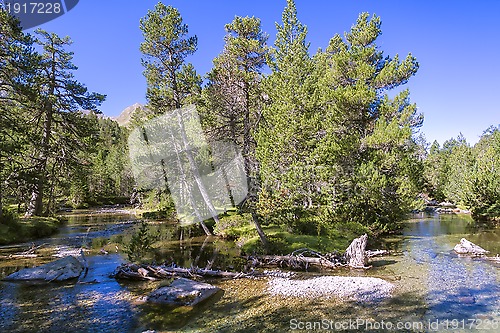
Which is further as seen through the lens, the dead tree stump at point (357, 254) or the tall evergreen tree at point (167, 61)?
the tall evergreen tree at point (167, 61)

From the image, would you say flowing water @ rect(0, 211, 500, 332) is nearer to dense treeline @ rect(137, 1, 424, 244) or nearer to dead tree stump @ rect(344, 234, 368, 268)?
dead tree stump @ rect(344, 234, 368, 268)

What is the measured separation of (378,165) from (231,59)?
626 inches

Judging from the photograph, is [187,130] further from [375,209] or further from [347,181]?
[375,209]

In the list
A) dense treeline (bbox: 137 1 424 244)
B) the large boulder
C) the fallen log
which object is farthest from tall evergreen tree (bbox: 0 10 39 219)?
the fallen log

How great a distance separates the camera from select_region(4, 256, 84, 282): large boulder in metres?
15.1

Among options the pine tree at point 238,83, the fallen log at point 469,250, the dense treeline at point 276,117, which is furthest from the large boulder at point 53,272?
the fallen log at point 469,250

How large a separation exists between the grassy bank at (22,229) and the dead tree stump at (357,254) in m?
23.4

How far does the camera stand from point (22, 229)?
2655cm

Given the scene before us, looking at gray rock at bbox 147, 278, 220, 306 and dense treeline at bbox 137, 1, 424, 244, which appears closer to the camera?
gray rock at bbox 147, 278, 220, 306

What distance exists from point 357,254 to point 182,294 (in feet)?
Result: 34.3

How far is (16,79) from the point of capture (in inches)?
895

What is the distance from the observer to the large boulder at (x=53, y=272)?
1505cm

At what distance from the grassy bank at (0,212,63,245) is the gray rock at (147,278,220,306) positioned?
17339mm

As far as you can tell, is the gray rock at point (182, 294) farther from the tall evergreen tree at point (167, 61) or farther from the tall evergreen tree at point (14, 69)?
the tall evergreen tree at point (167, 61)
